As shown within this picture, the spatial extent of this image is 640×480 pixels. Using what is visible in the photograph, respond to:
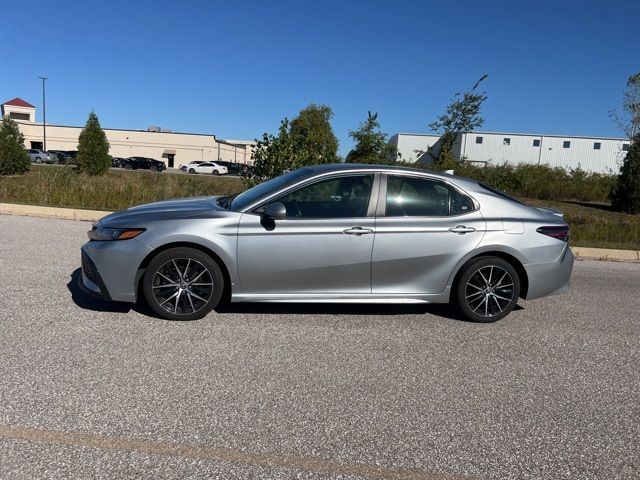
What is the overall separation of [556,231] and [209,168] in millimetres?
57942

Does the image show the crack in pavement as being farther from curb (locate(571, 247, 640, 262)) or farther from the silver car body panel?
curb (locate(571, 247, 640, 262))

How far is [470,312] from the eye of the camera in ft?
17.0

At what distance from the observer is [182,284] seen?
4723mm

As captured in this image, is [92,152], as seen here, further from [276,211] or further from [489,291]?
[489,291]

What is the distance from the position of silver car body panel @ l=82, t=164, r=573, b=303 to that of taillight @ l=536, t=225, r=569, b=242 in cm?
6

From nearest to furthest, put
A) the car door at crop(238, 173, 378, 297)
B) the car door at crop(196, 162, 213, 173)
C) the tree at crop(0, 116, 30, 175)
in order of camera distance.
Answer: the car door at crop(238, 173, 378, 297)
the tree at crop(0, 116, 30, 175)
the car door at crop(196, 162, 213, 173)

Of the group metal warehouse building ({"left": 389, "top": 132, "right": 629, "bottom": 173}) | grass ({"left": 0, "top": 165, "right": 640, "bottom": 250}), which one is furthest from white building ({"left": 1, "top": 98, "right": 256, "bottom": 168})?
grass ({"left": 0, "top": 165, "right": 640, "bottom": 250})

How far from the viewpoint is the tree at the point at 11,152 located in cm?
2495

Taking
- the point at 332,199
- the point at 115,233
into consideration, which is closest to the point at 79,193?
the point at 115,233

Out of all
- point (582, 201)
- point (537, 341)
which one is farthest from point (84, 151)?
point (537, 341)

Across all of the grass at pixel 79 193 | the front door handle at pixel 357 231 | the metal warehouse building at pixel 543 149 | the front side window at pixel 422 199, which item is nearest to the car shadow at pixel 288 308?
the front door handle at pixel 357 231

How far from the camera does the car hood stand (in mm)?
4734

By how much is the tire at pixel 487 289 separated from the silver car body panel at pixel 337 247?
11cm

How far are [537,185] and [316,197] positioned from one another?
2270cm
